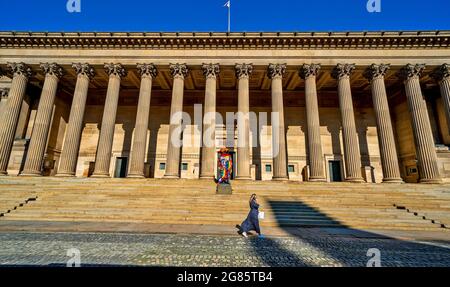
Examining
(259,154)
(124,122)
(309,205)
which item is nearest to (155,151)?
(124,122)

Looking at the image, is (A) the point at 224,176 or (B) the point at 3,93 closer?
(A) the point at 224,176

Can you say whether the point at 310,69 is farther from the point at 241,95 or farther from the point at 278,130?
the point at 241,95

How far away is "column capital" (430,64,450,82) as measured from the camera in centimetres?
2102

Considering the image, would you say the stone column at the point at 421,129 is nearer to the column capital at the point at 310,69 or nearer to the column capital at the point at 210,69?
the column capital at the point at 310,69

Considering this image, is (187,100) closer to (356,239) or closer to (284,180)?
A: (284,180)

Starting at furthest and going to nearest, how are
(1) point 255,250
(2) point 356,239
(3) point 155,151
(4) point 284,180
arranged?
(3) point 155,151, (4) point 284,180, (2) point 356,239, (1) point 255,250

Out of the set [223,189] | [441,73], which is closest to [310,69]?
[441,73]

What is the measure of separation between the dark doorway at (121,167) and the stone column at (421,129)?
29.4 meters

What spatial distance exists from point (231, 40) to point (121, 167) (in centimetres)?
1889

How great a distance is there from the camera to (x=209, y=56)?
22562 mm

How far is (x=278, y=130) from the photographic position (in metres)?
20.5

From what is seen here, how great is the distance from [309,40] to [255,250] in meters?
21.1

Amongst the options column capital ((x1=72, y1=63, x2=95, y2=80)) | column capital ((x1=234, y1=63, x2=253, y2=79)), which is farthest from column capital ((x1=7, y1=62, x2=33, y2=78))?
column capital ((x1=234, y1=63, x2=253, y2=79))

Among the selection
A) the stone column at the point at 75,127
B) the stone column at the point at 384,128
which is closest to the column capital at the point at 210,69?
the stone column at the point at 75,127
